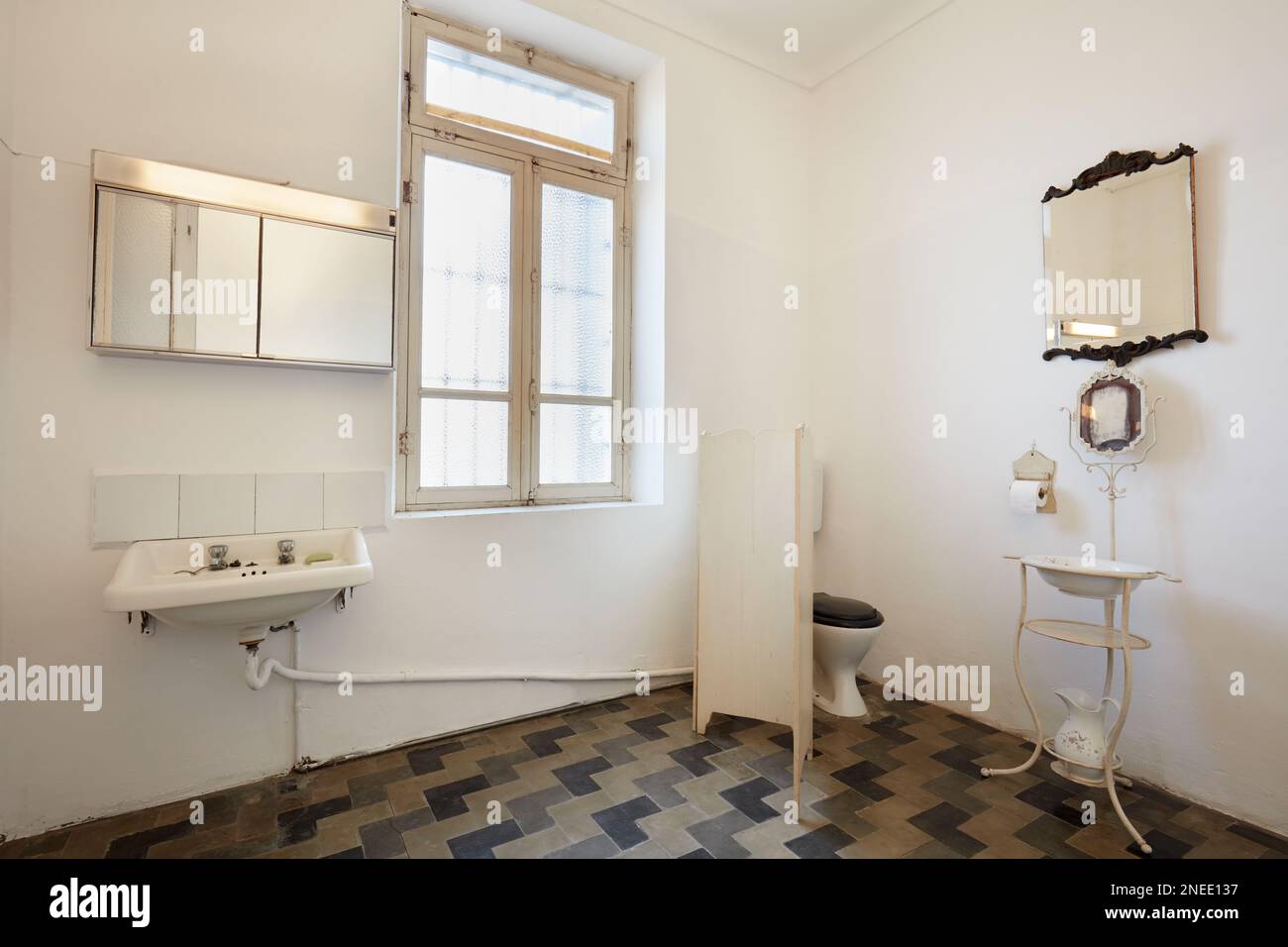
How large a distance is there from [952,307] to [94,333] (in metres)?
3.24

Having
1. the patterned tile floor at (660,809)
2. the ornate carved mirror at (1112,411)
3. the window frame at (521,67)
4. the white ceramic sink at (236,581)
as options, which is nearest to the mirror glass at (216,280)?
the white ceramic sink at (236,581)

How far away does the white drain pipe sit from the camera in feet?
6.68

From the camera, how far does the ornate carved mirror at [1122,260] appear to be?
2084mm

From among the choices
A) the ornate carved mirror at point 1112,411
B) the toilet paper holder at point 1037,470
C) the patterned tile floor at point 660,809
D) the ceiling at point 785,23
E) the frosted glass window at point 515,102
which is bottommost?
the patterned tile floor at point 660,809

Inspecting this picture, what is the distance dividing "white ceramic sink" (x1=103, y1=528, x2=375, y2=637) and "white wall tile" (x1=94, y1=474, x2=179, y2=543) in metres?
0.05

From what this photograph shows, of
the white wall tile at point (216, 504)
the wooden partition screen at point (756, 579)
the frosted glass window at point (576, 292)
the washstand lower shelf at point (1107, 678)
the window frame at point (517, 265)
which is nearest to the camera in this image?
the washstand lower shelf at point (1107, 678)

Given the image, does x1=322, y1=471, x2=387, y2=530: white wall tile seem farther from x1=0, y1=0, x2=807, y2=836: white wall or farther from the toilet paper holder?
the toilet paper holder

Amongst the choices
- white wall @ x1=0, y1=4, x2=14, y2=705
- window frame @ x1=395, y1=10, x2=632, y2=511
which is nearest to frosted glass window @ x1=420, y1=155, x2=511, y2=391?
window frame @ x1=395, y1=10, x2=632, y2=511

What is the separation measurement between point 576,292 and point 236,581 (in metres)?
1.93

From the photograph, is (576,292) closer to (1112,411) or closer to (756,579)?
(756,579)

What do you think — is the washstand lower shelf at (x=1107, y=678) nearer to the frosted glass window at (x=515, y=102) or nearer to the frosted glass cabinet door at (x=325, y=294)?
the frosted glass cabinet door at (x=325, y=294)
